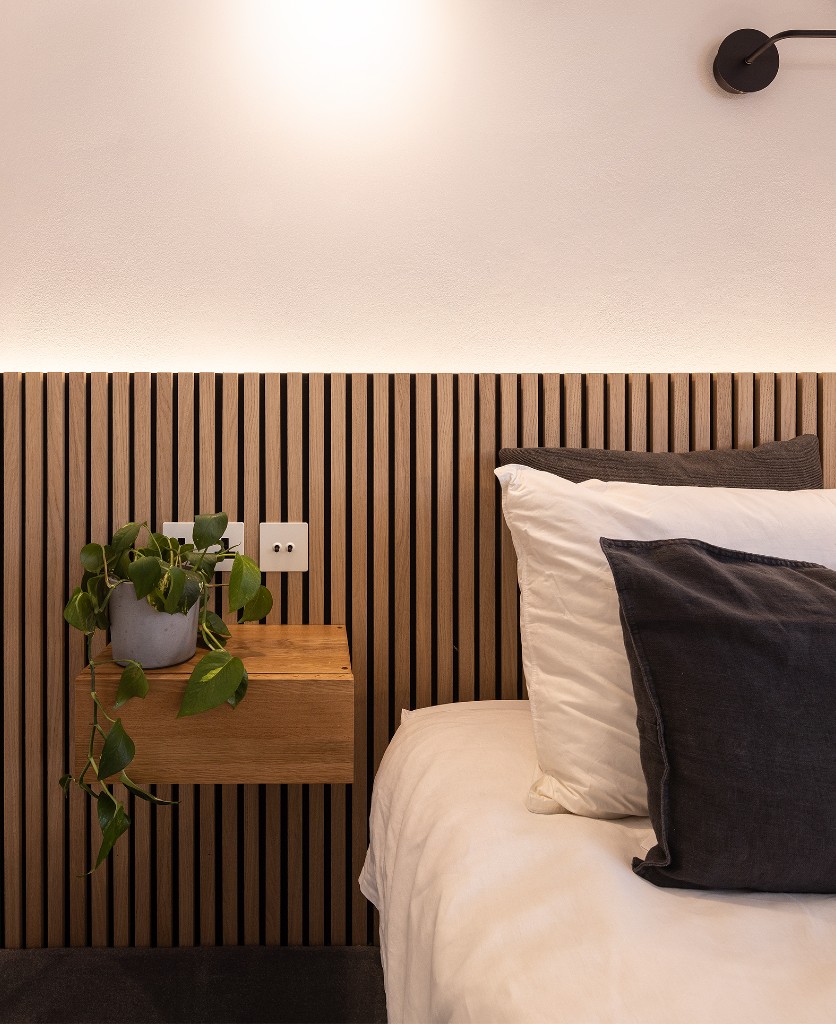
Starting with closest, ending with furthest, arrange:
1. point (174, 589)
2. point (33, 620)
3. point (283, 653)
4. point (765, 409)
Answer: point (174, 589) < point (283, 653) < point (33, 620) < point (765, 409)

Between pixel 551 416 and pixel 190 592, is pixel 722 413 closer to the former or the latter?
pixel 551 416

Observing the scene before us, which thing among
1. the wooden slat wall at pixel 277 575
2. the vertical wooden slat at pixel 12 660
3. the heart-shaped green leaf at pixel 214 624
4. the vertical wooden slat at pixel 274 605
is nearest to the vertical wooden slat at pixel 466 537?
the wooden slat wall at pixel 277 575

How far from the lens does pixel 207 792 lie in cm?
147

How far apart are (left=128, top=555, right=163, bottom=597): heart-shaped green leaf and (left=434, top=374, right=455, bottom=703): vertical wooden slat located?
0.59m

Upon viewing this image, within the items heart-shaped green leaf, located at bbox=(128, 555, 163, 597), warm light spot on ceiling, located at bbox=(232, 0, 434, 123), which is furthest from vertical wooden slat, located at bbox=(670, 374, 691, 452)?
heart-shaped green leaf, located at bbox=(128, 555, 163, 597)

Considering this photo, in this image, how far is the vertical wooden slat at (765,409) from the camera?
1.54m

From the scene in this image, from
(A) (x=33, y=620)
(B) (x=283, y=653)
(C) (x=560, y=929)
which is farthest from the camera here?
(A) (x=33, y=620)

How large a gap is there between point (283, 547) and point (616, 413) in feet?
2.48

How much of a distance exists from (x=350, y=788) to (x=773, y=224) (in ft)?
5.13

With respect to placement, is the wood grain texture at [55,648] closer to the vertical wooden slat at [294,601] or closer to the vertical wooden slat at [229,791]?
the vertical wooden slat at [229,791]

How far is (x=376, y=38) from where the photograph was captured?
153 cm

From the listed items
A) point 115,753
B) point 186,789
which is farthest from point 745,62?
point 186,789

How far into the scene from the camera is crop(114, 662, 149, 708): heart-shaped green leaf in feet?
3.59

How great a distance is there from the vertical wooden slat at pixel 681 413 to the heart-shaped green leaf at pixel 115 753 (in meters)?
1.19
